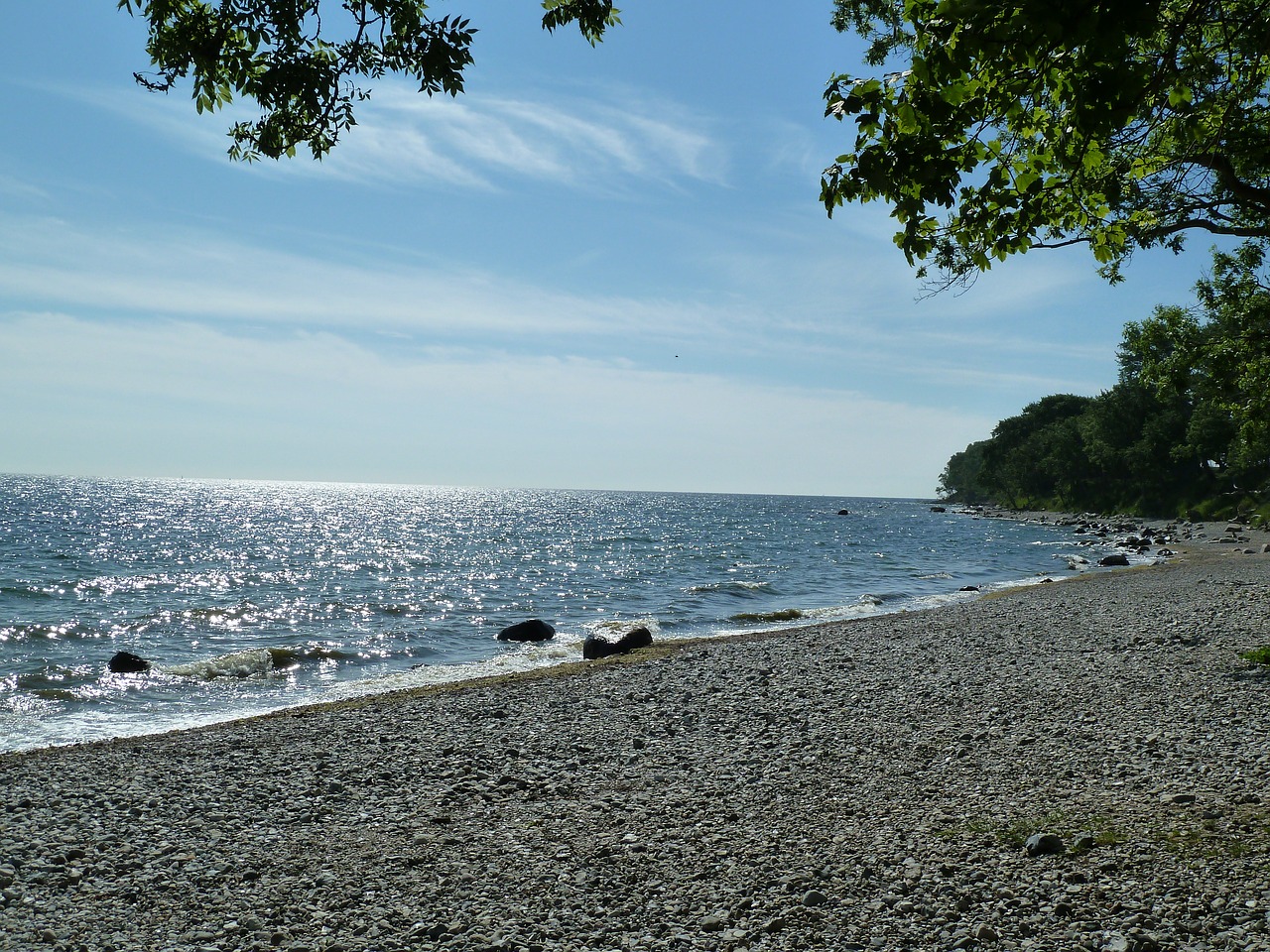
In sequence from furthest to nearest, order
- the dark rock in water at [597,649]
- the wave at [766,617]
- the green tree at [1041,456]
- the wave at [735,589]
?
1. the green tree at [1041,456]
2. the wave at [735,589]
3. the wave at [766,617]
4. the dark rock in water at [597,649]

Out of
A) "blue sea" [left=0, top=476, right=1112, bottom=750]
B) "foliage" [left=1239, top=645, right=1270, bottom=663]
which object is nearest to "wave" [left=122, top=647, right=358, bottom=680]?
"blue sea" [left=0, top=476, right=1112, bottom=750]

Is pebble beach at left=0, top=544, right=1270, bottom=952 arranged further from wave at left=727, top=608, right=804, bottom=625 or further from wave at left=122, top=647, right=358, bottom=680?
wave at left=727, top=608, right=804, bottom=625

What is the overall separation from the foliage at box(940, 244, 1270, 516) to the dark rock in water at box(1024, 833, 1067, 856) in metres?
12.1

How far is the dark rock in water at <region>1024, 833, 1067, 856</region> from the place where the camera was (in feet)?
22.7

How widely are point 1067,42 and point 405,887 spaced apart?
26.9 ft

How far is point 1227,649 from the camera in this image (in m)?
15.5

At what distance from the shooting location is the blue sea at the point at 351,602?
20.2m

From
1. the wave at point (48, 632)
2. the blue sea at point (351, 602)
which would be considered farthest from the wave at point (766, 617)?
the wave at point (48, 632)

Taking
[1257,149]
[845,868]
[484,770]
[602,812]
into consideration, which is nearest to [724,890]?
[845,868]

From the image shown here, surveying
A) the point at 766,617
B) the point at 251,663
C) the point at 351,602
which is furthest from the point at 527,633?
the point at 351,602

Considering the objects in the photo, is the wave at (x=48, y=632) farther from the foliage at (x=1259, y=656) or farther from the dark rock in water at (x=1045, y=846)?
the foliage at (x=1259, y=656)

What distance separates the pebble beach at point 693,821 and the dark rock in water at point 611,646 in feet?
23.7

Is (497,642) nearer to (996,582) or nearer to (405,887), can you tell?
(405,887)

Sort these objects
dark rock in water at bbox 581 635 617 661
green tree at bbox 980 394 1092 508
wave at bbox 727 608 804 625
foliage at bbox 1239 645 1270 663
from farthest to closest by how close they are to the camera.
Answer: green tree at bbox 980 394 1092 508, wave at bbox 727 608 804 625, dark rock in water at bbox 581 635 617 661, foliage at bbox 1239 645 1270 663
